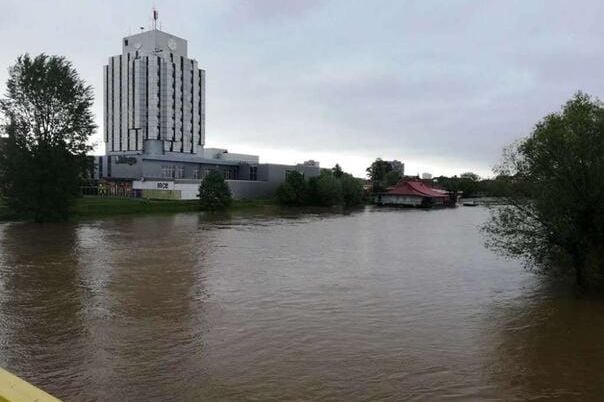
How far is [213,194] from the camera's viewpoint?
6550 centimetres

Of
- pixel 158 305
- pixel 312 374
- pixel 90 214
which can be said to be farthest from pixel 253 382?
pixel 90 214

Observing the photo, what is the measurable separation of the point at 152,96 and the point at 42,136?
8331cm

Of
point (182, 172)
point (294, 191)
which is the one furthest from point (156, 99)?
point (294, 191)

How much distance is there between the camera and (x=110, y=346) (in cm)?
1118

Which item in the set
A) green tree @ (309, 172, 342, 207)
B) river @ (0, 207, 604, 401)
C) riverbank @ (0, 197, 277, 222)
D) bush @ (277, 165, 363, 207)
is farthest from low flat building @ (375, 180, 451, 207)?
river @ (0, 207, 604, 401)

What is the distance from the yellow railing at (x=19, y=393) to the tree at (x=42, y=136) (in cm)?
4458

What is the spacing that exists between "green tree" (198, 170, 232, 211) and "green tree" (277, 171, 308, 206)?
666 inches

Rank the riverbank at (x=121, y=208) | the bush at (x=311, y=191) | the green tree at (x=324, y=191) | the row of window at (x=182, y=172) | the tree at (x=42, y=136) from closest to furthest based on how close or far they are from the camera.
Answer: the tree at (x=42, y=136), the riverbank at (x=121, y=208), the bush at (x=311, y=191), the row of window at (x=182, y=172), the green tree at (x=324, y=191)

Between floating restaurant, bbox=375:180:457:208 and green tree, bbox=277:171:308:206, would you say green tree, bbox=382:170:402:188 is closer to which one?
floating restaurant, bbox=375:180:457:208

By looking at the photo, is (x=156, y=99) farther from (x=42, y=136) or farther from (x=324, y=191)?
(x=42, y=136)

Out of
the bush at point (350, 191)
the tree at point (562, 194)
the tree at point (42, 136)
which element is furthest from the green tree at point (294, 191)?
the tree at point (562, 194)

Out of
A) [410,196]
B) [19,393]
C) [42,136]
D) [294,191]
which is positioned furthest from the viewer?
[410,196]

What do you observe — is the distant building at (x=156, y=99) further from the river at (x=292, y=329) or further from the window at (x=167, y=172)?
the river at (x=292, y=329)

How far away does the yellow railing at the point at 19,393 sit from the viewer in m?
2.93
